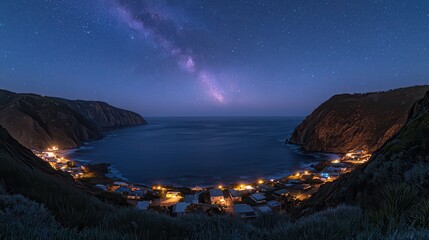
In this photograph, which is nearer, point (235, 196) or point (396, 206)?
point (396, 206)

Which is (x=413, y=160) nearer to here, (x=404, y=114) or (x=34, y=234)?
(x=34, y=234)

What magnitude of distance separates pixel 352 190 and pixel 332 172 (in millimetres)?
41197

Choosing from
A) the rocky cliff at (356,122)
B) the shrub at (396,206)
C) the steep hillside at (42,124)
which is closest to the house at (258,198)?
the shrub at (396,206)

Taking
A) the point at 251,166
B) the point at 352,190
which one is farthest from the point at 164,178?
the point at 352,190

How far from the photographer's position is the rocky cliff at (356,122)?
80994 mm

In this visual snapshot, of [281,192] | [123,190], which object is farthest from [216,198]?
[123,190]

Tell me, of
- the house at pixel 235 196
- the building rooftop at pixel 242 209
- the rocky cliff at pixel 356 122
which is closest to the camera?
the building rooftop at pixel 242 209

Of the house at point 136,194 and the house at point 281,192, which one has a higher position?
the house at point 136,194

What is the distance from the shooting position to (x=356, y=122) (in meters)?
89.9

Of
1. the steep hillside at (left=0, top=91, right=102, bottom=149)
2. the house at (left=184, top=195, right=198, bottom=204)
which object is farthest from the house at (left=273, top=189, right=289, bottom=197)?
the steep hillside at (left=0, top=91, right=102, bottom=149)

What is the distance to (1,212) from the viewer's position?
10.7 ft

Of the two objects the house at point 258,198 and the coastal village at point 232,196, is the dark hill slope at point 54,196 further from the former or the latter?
the house at point 258,198

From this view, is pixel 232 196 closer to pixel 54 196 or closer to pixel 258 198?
pixel 258 198

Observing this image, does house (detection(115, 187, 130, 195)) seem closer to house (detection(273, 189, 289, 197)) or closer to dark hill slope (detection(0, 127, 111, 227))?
house (detection(273, 189, 289, 197))
